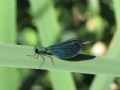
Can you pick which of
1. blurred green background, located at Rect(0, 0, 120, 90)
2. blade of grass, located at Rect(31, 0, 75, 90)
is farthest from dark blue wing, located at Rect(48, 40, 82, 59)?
blurred green background, located at Rect(0, 0, 120, 90)

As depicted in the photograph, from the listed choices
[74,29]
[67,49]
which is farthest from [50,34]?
[74,29]

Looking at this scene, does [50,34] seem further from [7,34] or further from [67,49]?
[7,34]

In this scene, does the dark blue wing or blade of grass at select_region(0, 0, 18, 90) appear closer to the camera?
blade of grass at select_region(0, 0, 18, 90)

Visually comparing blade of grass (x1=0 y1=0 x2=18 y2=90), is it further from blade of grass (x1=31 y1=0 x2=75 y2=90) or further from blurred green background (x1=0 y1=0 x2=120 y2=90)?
blurred green background (x1=0 y1=0 x2=120 y2=90)

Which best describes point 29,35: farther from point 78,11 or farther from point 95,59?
point 95,59

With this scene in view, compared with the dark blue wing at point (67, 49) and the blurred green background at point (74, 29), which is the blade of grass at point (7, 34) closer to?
the dark blue wing at point (67, 49)

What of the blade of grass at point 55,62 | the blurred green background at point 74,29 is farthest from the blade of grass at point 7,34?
the blurred green background at point 74,29
